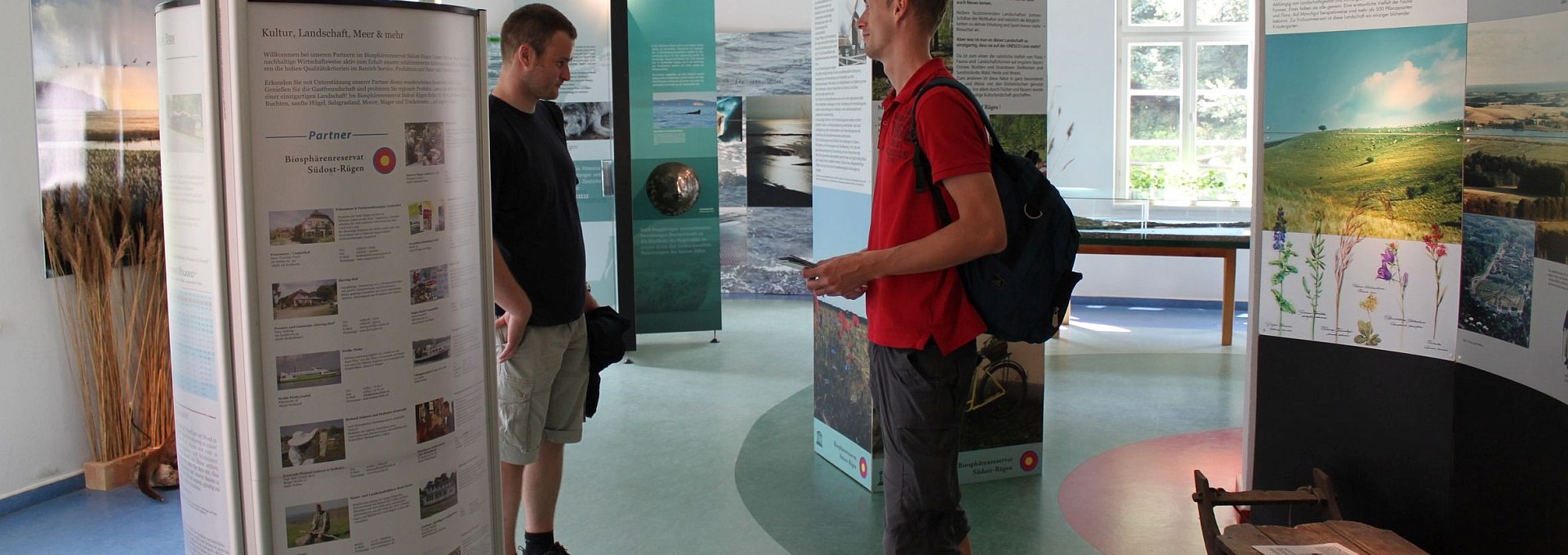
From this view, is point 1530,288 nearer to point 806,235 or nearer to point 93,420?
point 93,420

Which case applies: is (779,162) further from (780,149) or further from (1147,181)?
(1147,181)

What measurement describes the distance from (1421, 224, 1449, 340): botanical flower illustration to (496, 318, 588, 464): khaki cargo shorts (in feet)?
7.71

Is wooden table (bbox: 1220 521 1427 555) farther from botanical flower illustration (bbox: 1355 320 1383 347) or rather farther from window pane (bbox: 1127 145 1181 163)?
window pane (bbox: 1127 145 1181 163)

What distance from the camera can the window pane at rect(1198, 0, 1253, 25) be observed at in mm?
9562

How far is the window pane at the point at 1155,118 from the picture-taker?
32.1 feet

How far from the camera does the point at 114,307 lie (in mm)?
4906

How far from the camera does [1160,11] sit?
9656 millimetres

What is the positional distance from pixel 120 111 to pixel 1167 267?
24.9ft

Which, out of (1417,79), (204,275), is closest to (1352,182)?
(1417,79)

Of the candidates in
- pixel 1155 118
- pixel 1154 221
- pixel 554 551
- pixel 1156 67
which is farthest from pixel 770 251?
pixel 554 551

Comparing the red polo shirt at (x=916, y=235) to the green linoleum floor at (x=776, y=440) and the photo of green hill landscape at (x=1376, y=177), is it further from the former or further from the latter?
the green linoleum floor at (x=776, y=440)

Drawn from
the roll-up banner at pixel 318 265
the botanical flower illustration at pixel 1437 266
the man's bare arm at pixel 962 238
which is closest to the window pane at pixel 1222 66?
the botanical flower illustration at pixel 1437 266

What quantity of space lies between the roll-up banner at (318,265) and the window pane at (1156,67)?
321 inches

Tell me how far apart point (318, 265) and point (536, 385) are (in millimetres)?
1272
